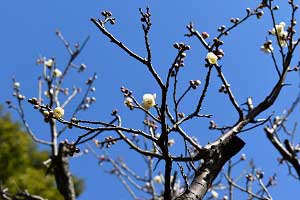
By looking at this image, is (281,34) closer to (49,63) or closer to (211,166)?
(211,166)

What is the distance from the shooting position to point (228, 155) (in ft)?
8.39

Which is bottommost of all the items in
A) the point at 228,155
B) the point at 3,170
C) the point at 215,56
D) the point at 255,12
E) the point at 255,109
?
the point at 228,155

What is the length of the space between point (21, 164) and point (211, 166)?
12.5 m

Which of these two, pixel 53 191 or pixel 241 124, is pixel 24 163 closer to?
pixel 53 191

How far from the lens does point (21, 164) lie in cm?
1401

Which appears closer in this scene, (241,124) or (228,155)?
(228,155)

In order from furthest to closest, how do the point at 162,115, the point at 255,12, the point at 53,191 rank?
the point at 53,191
the point at 255,12
the point at 162,115

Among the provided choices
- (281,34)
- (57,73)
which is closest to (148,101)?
(281,34)

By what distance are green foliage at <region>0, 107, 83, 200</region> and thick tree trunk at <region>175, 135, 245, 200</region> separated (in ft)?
33.9

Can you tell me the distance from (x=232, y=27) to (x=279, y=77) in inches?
20.0

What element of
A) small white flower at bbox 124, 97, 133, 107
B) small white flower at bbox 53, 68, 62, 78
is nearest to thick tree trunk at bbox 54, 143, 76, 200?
small white flower at bbox 124, 97, 133, 107

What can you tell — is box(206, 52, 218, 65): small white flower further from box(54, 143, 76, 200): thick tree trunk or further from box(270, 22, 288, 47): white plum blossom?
box(54, 143, 76, 200): thick tree trunk

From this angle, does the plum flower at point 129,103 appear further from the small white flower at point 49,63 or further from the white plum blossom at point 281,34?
the small white flower at point 49,63

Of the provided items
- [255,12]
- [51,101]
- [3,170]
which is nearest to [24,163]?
[3,170]
